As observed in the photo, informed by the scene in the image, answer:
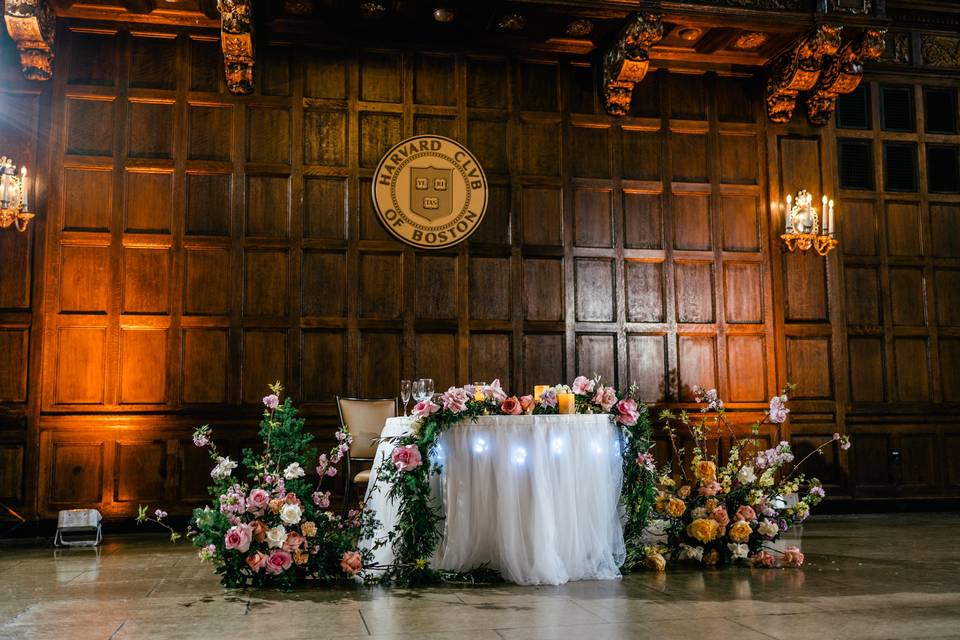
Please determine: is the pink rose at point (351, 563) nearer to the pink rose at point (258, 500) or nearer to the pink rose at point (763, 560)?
the pink rose at point (258, 500)

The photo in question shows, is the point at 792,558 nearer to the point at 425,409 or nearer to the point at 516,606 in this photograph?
the point at 516,606

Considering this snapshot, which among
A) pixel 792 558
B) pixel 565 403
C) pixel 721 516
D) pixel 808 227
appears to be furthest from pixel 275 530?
pixel 808 227

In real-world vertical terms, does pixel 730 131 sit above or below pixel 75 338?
above

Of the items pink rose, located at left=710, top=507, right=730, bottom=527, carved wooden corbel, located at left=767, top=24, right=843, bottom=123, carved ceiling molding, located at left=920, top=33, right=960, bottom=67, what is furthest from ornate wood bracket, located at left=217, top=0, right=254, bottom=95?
carved ceiling molding, located at left=920, top=33, right=960, bottom=67

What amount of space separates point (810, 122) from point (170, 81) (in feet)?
18.8

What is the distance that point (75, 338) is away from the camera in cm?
670

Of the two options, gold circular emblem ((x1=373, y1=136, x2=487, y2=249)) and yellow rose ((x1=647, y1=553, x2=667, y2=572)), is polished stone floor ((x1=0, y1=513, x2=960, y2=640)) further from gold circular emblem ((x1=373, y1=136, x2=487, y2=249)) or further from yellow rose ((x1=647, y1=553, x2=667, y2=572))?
gold circular emblem ((x1=373, y1=136, x2=487, y2=249))

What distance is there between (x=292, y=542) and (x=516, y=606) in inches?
46.1

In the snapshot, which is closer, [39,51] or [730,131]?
[39,51]

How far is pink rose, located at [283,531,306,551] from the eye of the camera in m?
4.09

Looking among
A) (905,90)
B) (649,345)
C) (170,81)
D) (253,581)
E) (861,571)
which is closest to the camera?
(253,581)

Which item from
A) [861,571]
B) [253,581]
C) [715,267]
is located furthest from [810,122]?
[253,581]

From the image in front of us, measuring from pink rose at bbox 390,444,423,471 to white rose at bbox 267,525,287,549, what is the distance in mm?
632

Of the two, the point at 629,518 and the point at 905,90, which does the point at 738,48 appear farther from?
the point at 629,518
